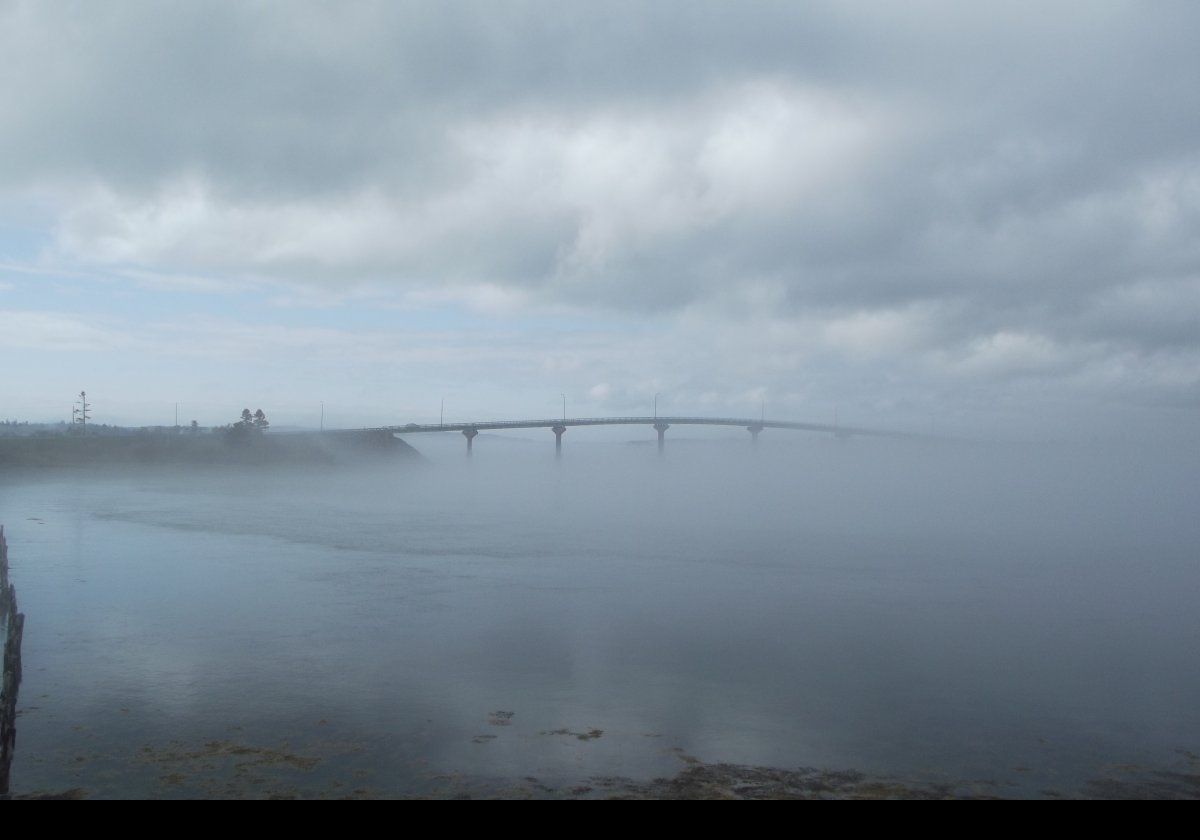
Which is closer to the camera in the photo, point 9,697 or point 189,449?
point 9,697

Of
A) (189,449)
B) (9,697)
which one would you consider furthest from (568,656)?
(189,449)

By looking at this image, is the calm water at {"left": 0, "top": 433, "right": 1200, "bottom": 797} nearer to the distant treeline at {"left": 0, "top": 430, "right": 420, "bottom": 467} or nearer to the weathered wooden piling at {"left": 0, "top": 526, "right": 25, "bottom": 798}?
the weathered wooden piling at {"left": 0, "top": 526, "right": 25, "bottom": 798}

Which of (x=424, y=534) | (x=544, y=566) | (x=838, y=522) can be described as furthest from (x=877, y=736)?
(x=838, y=522)

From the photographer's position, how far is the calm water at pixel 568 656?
525 inches

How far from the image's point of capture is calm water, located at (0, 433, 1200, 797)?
13.3 m

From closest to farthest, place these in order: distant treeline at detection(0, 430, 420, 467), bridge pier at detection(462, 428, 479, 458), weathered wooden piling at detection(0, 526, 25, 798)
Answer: weathered wooden piling at detection(0, 526, 25, 798), distant treeline at detection(0, 430, 420, 467), bridge pier at detection(462, 428, 479, 458)

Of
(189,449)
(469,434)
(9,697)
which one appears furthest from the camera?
(469,434)

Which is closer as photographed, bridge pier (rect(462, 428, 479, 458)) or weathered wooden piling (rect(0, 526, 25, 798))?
weathered wooden piling (rect(0, 526, 25, 798))

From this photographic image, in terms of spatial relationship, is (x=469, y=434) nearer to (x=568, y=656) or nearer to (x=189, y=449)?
(x=189, y=449)

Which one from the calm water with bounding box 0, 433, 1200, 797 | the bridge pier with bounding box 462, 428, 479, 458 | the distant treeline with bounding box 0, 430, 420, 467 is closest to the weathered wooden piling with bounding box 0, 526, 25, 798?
the calm water with bounding box 0, 433, 1200, 797

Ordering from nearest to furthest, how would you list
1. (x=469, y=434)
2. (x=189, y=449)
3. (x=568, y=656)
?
1. (x=568, y=656)
2. (x=189, y=449)
3. (x=469, y=434)

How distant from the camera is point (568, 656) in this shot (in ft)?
67.6

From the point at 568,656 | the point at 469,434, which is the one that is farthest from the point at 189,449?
the point at 568,656

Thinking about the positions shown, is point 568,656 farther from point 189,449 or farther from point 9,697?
point 189,449
